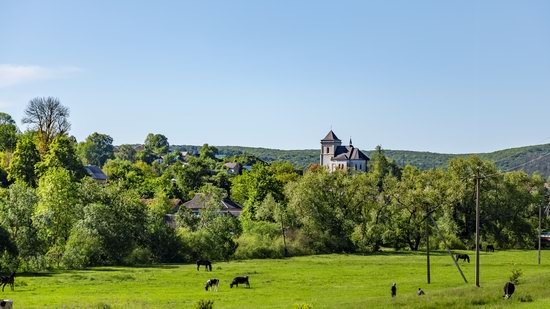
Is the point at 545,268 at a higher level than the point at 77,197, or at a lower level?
lower

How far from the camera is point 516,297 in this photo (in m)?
37.8

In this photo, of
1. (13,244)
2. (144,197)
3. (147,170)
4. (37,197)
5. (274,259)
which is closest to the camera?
(13,244)

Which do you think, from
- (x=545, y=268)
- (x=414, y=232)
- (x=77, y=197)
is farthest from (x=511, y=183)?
(x=77, y=197)

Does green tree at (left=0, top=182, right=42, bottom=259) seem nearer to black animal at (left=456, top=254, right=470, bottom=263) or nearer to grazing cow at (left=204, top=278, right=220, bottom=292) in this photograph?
grazing cow at (left=204, top=278, right=220, bottom=292)

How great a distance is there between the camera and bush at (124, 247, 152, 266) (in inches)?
2879

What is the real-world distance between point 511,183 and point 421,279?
56.7m

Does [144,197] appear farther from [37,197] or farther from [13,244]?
[13,244]

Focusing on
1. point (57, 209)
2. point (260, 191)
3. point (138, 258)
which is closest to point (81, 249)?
point (138, 258)

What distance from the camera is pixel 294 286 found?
51.3m

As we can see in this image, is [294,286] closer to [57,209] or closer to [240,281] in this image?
[240,281]

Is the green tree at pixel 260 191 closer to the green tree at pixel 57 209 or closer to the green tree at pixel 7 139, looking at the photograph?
the green tree at pixel 57 209

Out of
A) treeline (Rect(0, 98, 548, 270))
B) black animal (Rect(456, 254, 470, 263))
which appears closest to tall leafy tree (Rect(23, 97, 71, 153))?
treeline (Rect(0, 98, 548, 270))

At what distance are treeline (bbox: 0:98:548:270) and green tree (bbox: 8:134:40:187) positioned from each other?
0.15 meters

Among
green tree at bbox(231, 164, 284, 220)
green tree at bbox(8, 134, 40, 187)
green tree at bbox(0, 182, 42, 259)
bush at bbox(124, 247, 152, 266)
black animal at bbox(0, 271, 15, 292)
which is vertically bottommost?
bush at bbox(124, 247, 152, 266)
